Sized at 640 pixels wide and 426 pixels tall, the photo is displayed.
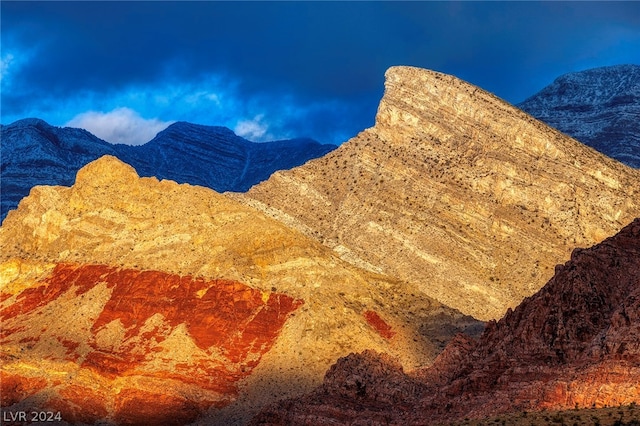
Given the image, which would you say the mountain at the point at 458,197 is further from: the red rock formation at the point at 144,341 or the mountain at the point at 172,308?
the red rock formation at the point at 144,341

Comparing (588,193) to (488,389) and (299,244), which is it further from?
(488,389)

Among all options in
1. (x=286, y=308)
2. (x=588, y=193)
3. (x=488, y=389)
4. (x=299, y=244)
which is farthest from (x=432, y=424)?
(x=588, y=193)

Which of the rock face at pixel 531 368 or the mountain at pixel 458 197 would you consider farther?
the mountain at pixel 458 197

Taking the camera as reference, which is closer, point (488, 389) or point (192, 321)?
point (488, 389)

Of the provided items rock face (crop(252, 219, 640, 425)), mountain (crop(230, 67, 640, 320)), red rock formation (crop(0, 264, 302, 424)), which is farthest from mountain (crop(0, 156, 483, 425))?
rock face (crop(252, 219, 640, 425))

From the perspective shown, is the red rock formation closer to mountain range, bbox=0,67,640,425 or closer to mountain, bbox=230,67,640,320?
mountain range, bbox=0,67,640,425

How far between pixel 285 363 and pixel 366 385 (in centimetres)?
2004

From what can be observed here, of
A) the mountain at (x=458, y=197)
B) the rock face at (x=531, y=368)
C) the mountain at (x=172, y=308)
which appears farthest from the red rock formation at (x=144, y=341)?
the mountain at (x=458, y=197)

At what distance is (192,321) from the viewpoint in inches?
3895

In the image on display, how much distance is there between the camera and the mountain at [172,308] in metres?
88.1

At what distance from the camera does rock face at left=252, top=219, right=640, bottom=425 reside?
187 feet

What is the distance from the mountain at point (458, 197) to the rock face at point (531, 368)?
117 feet

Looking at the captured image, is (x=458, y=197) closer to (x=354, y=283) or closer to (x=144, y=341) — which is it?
(x=354, y=283)

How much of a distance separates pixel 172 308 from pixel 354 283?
1663cm
